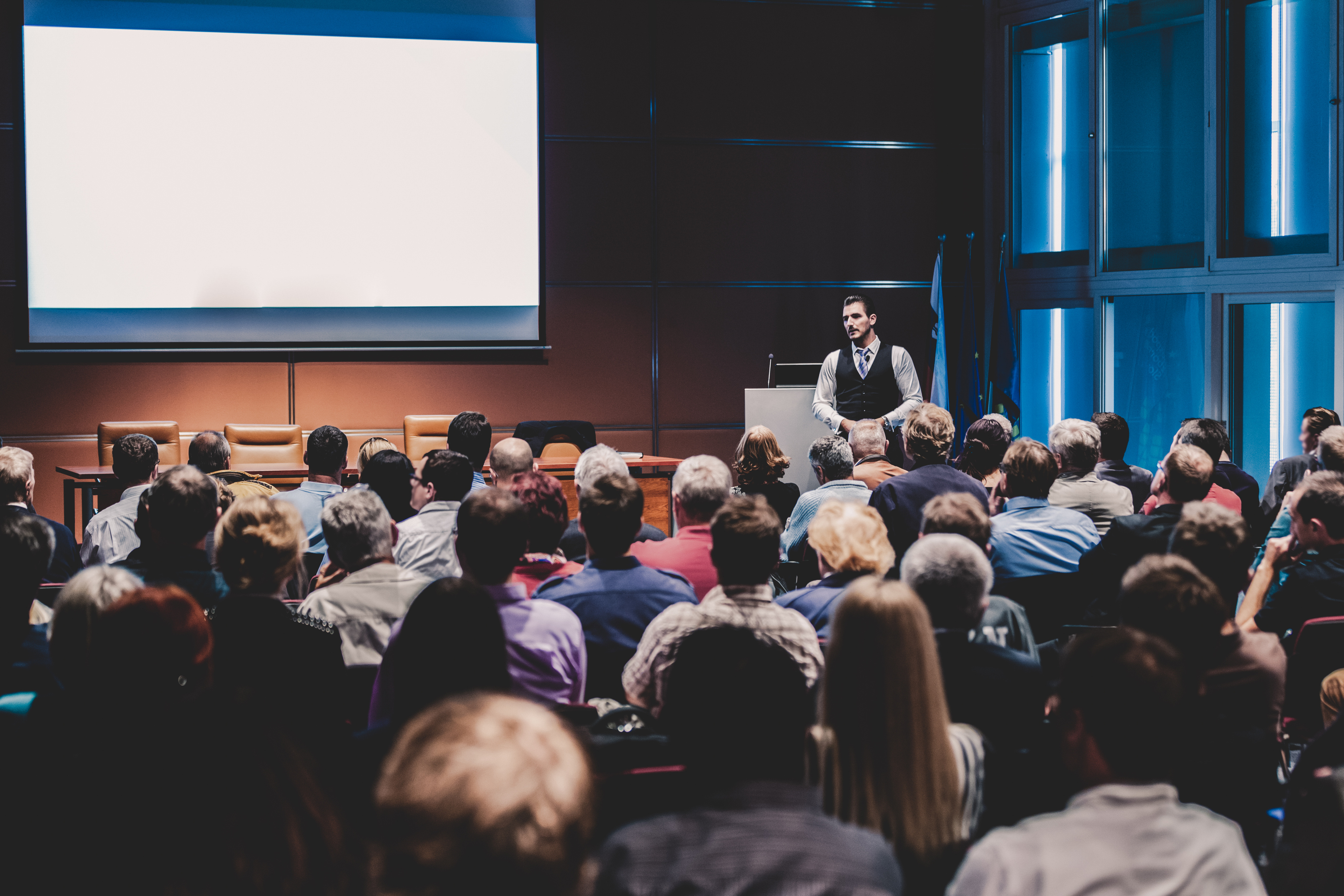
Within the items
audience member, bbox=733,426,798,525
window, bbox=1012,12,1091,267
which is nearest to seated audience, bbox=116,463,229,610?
audience member, bbox=733,426,798,525

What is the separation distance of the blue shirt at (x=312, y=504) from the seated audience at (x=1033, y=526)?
238cm

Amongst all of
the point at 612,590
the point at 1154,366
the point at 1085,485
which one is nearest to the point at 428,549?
the point at 612,590

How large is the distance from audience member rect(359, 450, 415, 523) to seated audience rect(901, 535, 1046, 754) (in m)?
2.35

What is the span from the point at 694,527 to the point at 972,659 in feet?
4.69

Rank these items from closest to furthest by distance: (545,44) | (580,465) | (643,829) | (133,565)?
1. (643,829)
2. (133,565)
3. (580,465)
4. (545,44)

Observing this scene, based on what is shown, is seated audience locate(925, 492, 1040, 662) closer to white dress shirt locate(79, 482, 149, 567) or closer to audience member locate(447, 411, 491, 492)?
audience member locate(447, 411, 491, 492)

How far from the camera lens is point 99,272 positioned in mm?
6988

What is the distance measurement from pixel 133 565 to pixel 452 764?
2633 millimetres

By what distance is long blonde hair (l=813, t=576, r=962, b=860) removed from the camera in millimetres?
1688

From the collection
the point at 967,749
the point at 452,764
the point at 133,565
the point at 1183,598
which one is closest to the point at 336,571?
the point at 133,565

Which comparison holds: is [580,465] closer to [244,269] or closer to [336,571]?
[336,571]

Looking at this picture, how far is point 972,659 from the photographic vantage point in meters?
2.17

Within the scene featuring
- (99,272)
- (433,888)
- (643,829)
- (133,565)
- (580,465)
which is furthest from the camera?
(99,272)

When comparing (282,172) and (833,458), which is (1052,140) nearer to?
(833,458)
